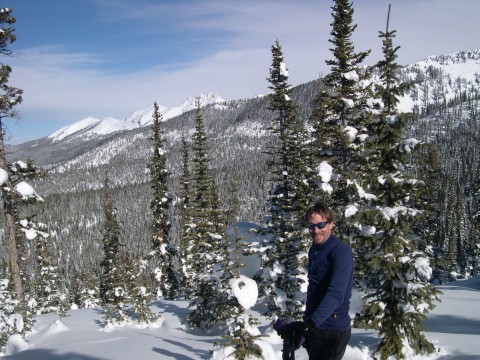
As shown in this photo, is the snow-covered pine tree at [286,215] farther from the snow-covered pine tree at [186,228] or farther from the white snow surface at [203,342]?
the snow-covered pine tree at [186,228]

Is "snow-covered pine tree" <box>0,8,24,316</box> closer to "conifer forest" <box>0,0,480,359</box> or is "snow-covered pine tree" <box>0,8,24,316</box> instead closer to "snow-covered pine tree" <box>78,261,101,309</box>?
"conifer forest" <box>0,0,480,359</box>

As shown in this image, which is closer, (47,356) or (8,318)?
(47,356)

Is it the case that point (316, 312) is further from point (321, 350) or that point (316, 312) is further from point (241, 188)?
point (241, 188)

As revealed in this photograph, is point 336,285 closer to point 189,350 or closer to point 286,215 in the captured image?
point 189,350

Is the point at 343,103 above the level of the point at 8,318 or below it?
above

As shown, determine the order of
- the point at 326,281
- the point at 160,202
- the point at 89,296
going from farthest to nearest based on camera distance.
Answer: the point at 89,296, the point at 160,202, the point at 326,281

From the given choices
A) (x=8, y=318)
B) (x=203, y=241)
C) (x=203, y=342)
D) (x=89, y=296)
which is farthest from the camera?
(x=89, y=296)

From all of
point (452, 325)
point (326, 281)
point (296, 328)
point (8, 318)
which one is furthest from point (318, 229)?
point (452, 325)

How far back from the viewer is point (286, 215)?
15.9 metres

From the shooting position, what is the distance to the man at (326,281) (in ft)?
13.7

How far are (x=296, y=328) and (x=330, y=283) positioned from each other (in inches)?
25.6

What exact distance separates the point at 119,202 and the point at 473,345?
181131 mm

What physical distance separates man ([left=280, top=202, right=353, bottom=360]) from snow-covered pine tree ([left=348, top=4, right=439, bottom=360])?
14.9 feet

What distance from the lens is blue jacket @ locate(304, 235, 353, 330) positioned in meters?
4.05
